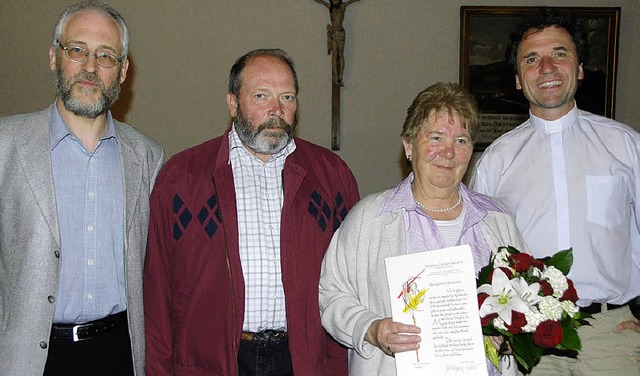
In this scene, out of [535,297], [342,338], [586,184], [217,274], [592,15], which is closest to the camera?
[535,297]

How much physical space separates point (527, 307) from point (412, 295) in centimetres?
38

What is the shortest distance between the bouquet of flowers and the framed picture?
130 inches

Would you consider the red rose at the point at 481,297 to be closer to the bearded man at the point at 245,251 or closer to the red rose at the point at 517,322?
the red rose at the point at 517,322

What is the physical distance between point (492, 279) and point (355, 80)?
3479 mm

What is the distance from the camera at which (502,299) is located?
205 centimetres

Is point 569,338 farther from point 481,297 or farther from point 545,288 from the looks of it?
point 481,297

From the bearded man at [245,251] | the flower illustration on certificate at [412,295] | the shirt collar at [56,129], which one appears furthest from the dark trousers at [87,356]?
the flower illustration on certificate at [412,295]

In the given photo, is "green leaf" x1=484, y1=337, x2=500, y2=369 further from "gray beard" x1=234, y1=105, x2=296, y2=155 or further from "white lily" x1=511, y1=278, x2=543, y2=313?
"gray beard" x1=234, y1=105, x2=296, y2=155

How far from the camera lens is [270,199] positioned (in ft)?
8.66

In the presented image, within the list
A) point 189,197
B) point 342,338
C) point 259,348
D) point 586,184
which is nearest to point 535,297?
point 342,338

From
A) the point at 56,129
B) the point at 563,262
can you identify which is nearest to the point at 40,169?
the point at 56,129

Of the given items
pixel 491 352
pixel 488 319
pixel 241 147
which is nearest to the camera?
pixel 488 319

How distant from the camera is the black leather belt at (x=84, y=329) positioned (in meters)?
2.33

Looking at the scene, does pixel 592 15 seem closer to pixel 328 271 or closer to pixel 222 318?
pixel 328 271
